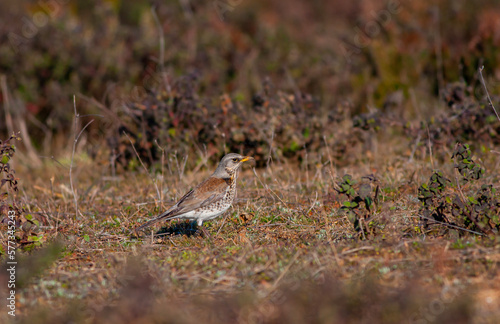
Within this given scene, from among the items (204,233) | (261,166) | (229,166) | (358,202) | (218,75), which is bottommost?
(261,166)

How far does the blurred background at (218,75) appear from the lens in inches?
371

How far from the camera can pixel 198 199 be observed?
22.5ft

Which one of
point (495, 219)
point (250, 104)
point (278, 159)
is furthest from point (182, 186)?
point (495, 219)

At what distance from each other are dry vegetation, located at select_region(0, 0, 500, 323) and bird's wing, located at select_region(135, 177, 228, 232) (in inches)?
11.9

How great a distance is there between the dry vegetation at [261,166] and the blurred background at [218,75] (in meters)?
0.04

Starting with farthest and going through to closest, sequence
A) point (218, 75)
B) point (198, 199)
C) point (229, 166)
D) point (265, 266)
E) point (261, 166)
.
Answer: point (218, 75) < point (261, 166) < point (229, 166) < point (198, 199) < point (265, 266)

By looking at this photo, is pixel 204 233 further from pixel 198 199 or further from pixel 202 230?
pixel 198 199

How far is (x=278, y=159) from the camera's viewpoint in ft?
29.7

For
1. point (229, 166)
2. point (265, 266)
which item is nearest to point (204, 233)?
point (229, 166)

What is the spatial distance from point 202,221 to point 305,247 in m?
1.55

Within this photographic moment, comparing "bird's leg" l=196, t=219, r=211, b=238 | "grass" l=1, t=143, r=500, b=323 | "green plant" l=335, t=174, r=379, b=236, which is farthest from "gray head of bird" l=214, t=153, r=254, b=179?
"green plant" l=335, t=174, r=379, b=236

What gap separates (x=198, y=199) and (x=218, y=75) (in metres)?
6.90

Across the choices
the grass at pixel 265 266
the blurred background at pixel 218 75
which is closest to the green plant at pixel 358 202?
the grass at pixel 265 266

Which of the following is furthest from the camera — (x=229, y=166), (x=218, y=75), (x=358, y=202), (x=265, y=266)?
(x=218, y=75)
